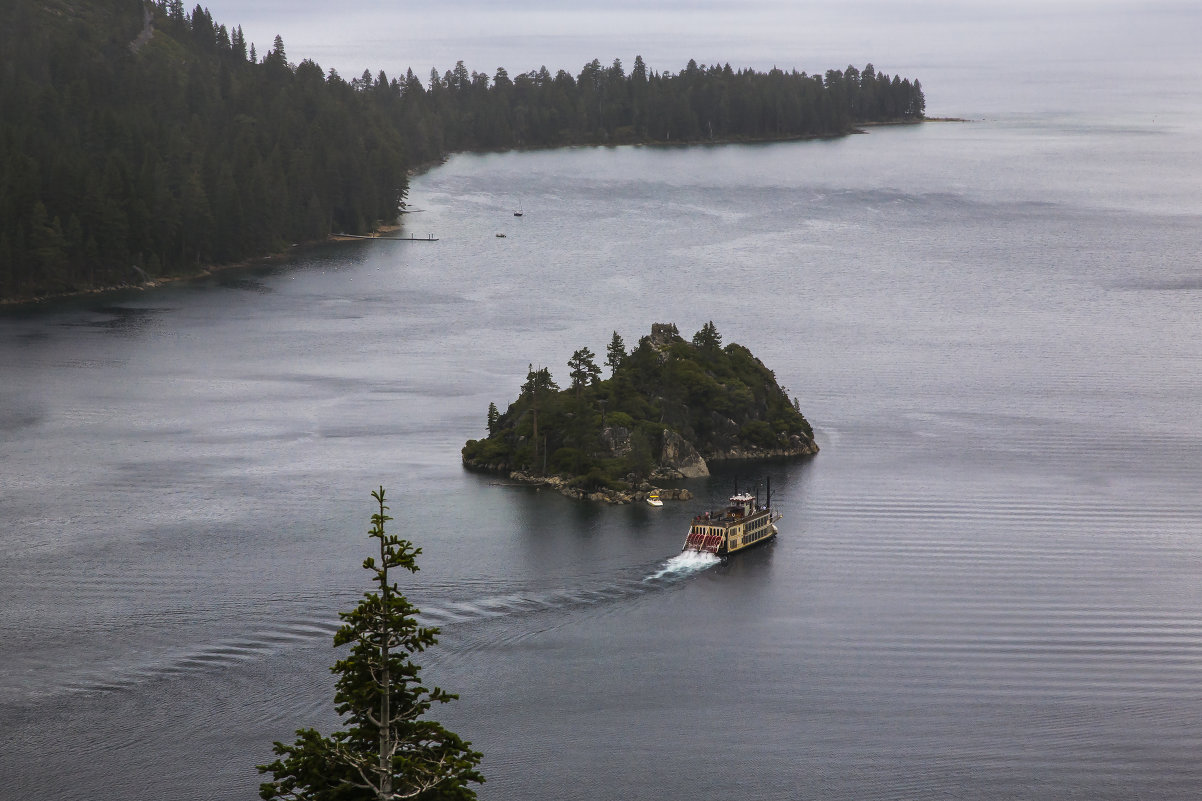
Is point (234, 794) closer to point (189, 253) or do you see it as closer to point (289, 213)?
point (189, 253)

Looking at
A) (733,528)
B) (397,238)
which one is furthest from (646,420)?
(397,238)

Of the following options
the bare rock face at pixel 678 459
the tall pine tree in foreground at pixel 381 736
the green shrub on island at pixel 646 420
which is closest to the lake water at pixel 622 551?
the bare rock face at pixel 678 459

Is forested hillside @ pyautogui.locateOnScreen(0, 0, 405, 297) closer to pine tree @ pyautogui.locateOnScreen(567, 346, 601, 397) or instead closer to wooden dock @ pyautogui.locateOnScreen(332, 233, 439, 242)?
wooden dock @ pyautogui.locateOnScreen(332, 233, 439, 242)

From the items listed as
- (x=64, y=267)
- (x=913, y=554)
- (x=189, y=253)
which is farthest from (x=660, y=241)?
(x=913, y=554)

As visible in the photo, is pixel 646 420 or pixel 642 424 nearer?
pixel 642 424

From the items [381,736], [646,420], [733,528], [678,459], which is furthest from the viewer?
[646,420]

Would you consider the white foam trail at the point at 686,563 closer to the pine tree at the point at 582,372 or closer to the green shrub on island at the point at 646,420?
the green shrub on island at the point at 646,420

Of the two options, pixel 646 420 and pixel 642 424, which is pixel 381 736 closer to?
pixel 642 424

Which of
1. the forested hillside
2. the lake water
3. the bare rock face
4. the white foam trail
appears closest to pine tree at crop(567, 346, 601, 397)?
the bare rock face
